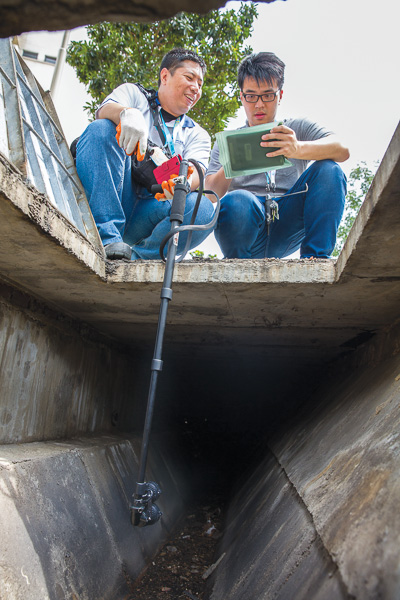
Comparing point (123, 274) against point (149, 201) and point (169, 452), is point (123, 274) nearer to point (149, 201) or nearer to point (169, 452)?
point (149, 201)

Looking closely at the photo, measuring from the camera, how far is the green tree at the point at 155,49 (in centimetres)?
739

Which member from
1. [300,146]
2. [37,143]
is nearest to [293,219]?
[300,146]

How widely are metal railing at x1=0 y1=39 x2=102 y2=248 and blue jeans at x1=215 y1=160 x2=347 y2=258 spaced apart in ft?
3.22

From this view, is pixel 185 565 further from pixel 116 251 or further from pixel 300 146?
pixel 300 146

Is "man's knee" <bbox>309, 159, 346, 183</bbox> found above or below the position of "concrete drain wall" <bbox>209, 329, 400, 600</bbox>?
above

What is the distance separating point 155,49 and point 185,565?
297 inches

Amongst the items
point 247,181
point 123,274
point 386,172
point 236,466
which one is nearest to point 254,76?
point 247,181

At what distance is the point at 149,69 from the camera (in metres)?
7.66

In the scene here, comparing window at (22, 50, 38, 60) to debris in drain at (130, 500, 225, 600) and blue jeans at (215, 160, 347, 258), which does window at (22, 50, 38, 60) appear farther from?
debris in drain at (130, 500, 225, 600)

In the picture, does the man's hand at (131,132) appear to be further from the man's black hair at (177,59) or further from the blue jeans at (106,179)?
the man's black hair at (177,59)

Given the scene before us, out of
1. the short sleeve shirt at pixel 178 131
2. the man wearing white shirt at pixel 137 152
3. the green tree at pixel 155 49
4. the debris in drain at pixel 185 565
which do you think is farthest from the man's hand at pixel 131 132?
the green tree at pixel 155 49

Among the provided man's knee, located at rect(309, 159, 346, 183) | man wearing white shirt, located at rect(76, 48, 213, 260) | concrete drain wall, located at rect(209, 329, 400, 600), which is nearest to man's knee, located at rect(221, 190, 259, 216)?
man wearing white shirt, located at rect(76, 48, 213, 260)

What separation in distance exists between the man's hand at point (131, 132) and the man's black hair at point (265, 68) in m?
1.13

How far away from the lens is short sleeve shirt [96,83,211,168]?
9.99ft
